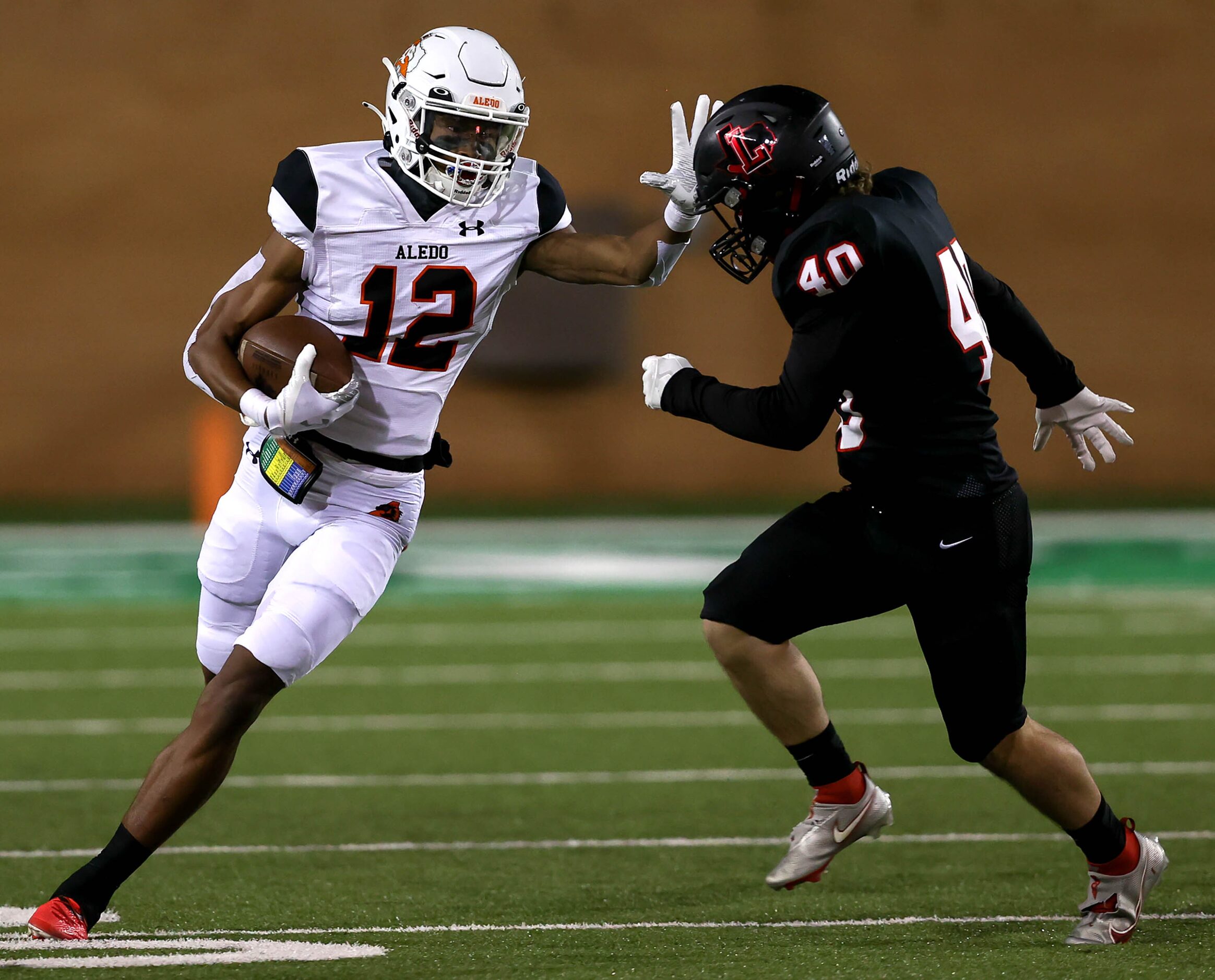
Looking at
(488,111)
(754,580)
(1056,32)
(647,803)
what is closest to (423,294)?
(488,111)

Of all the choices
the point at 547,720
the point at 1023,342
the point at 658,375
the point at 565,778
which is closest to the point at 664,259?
the point at 658,375

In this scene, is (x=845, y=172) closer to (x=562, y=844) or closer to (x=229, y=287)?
(x=229, y=287)

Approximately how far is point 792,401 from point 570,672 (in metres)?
4.36

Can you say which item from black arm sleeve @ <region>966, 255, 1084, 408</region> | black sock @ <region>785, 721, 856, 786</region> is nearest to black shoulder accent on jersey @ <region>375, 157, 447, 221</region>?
black arm sleeve @ <region>966, 255, 1084, 408</region>

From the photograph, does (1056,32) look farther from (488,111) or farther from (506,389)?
(488,111)

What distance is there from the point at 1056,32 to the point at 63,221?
26.2ft

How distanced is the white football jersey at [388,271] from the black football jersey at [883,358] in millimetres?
581

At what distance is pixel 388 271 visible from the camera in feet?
11.9

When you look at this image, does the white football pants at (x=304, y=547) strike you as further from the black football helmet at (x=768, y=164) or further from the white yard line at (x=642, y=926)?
the black football helmet at (x=768, y=164)

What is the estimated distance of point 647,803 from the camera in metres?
5.03

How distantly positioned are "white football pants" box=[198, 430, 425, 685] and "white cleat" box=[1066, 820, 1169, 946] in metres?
1.55

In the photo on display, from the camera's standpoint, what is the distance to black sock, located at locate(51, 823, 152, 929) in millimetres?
3254

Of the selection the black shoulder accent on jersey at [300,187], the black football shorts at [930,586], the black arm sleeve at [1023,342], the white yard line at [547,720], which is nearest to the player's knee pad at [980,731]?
the black football shorts at [930,586]

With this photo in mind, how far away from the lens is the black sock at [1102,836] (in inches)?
131
